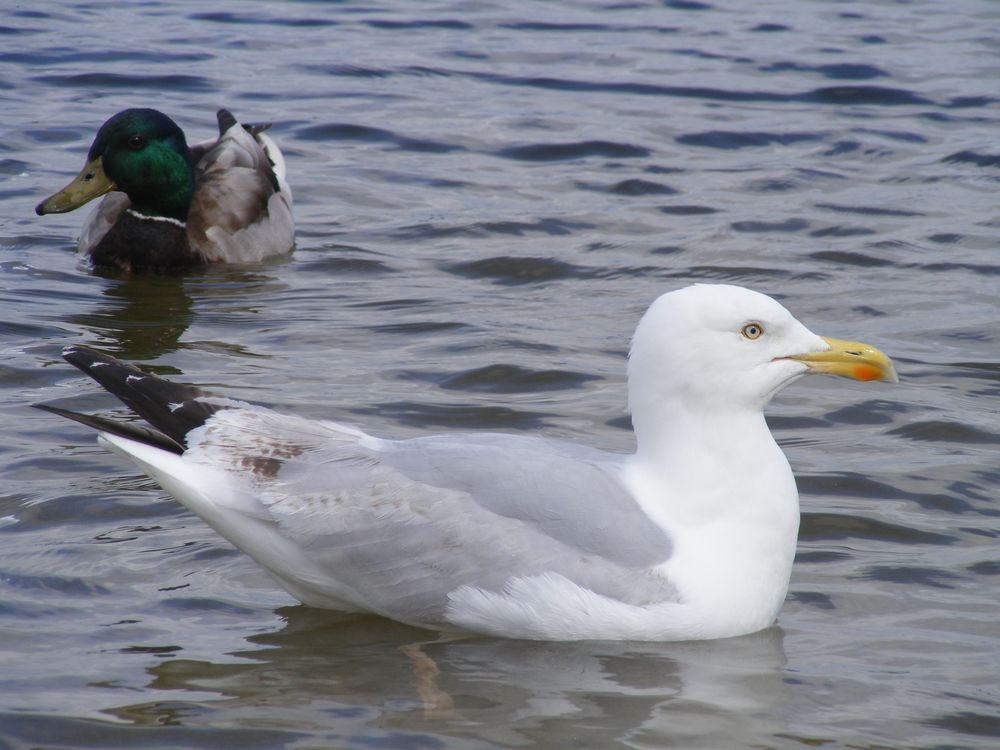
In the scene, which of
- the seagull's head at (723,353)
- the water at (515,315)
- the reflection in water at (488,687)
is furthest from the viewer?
the seagull's head at (723,353)

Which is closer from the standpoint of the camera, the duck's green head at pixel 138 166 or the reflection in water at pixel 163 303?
the reflection in water at pixel 163 303

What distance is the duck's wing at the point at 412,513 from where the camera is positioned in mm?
4848

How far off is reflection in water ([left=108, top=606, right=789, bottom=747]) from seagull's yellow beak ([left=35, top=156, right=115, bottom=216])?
5311mm

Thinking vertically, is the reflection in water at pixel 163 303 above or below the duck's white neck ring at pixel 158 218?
below

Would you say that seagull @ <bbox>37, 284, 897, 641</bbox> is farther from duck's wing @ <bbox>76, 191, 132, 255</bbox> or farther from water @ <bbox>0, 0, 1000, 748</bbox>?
duck's wing @ <bbox>76, 191, 132, 255</bbox>

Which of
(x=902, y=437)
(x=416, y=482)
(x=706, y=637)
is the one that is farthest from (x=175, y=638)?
(x=902, y=437)

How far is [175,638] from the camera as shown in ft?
16.1

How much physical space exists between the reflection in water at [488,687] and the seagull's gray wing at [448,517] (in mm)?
197

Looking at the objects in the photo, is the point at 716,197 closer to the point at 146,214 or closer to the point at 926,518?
the point at 146,214

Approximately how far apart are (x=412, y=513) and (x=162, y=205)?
224 inches

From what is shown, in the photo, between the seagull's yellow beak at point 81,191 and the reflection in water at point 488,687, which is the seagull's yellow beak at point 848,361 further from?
the seagull's yellow beak at point 81,191

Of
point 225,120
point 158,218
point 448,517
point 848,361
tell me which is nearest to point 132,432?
point 448,517

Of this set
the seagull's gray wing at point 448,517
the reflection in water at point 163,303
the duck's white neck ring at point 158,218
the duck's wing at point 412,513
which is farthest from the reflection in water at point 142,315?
the seagull's gray wing at point 448,517

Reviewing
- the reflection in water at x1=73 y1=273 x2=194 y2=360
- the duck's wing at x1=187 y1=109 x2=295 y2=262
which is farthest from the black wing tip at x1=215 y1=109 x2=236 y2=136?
the reflection in water at x1=73 y1=273 x2=194 y2=360
